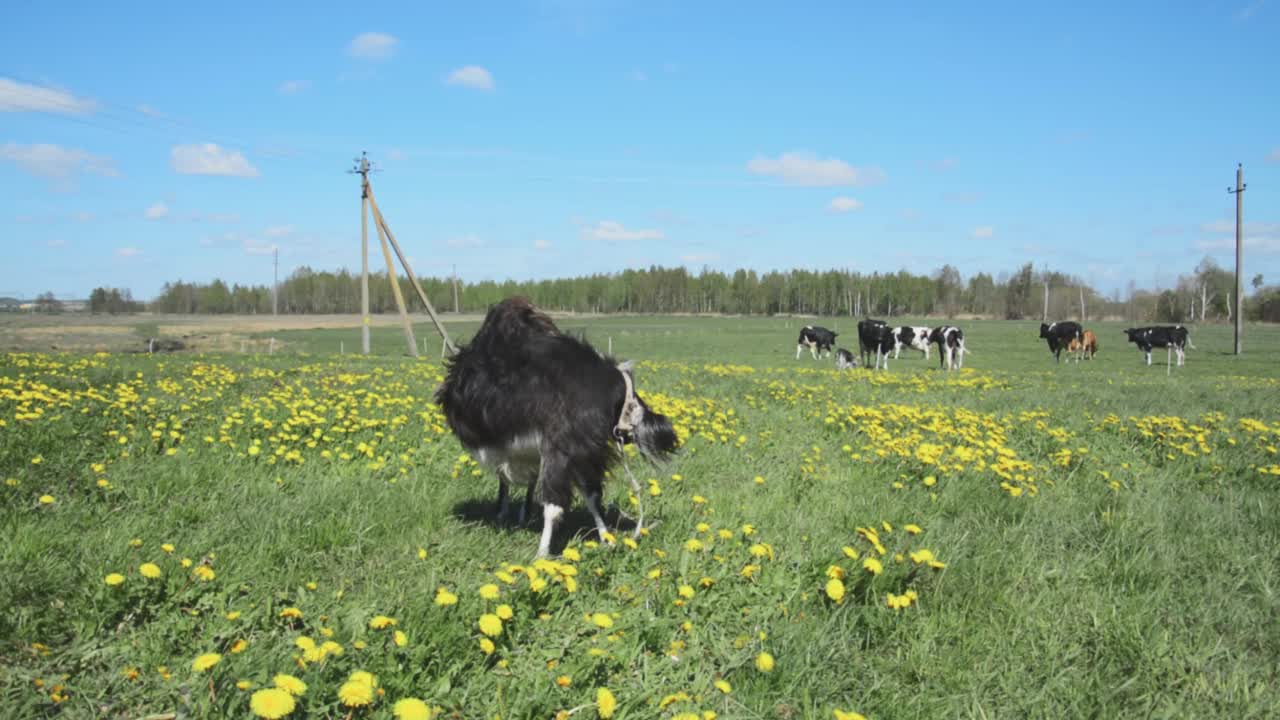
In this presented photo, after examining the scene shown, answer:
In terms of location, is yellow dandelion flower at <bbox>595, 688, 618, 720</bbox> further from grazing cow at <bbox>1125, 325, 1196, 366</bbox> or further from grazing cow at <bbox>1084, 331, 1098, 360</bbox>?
grazing cow at <bbox>1084, 331, 1098, 360</bbox>

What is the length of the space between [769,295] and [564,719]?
509 feet

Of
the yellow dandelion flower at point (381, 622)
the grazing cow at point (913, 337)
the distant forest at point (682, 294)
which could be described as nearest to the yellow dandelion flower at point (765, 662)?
the yellow dandelion flower at point (381, 622)

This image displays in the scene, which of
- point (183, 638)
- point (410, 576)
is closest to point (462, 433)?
point (410, 576)

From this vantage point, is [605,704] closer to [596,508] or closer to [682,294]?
[596,508]

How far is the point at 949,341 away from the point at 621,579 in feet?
98.0

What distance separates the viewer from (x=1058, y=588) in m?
4.26

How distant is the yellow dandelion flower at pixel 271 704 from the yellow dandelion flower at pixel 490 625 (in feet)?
2.83

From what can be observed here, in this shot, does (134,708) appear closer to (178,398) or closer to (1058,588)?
(1058,588)

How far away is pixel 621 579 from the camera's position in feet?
13.2

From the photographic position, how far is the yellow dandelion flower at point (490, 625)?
300cm

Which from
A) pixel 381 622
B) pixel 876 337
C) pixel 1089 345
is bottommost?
pixel 381 622

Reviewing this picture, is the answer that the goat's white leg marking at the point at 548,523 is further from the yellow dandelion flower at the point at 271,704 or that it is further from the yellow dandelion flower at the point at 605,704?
the yellow dandelion flower at the point at 271,704

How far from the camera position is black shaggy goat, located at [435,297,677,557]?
450cm

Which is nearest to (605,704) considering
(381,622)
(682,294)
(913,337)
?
(381,622)
